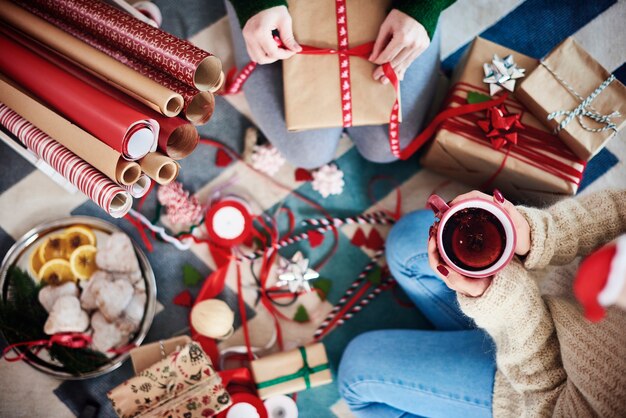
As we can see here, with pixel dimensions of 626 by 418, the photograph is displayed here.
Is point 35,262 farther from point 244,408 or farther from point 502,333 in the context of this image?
point 502,333

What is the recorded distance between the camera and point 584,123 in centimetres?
100

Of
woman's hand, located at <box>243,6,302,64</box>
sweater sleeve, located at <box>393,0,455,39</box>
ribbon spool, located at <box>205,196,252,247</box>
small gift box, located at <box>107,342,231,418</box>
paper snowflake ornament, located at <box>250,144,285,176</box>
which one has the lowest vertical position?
small gift box, located at <box>107,342,231,418</box>

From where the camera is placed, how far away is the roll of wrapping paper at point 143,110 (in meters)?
0.71

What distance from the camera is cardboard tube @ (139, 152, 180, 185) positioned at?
2.27 feet

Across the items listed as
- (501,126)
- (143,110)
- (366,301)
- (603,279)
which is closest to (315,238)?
(366,301)

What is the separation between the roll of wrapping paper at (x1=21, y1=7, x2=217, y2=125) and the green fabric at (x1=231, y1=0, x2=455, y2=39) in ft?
0.97

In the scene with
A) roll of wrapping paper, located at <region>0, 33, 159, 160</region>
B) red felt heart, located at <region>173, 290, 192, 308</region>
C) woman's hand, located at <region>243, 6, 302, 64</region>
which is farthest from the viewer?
red felt heart, located at <region>173, 290, 192, 308</region>

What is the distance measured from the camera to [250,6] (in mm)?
942

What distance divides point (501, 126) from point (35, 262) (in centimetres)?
120

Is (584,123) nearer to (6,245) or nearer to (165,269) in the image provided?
(165,269)

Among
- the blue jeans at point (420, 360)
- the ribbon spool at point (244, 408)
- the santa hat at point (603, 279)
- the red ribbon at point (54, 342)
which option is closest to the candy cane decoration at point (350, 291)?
the blue jeans at point (420, 360)

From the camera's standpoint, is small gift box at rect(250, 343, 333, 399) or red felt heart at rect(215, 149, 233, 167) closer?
small gift box at rect(250, 343, 333, 399)

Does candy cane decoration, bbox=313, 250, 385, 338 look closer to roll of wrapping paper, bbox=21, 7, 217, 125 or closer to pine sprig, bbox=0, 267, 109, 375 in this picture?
pine sprig, bbox=0, 267, 109, 375

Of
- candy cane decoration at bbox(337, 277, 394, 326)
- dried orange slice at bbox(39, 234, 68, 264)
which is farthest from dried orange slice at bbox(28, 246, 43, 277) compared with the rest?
candy cane decoration at bbox(337, 277, 394, 326)
